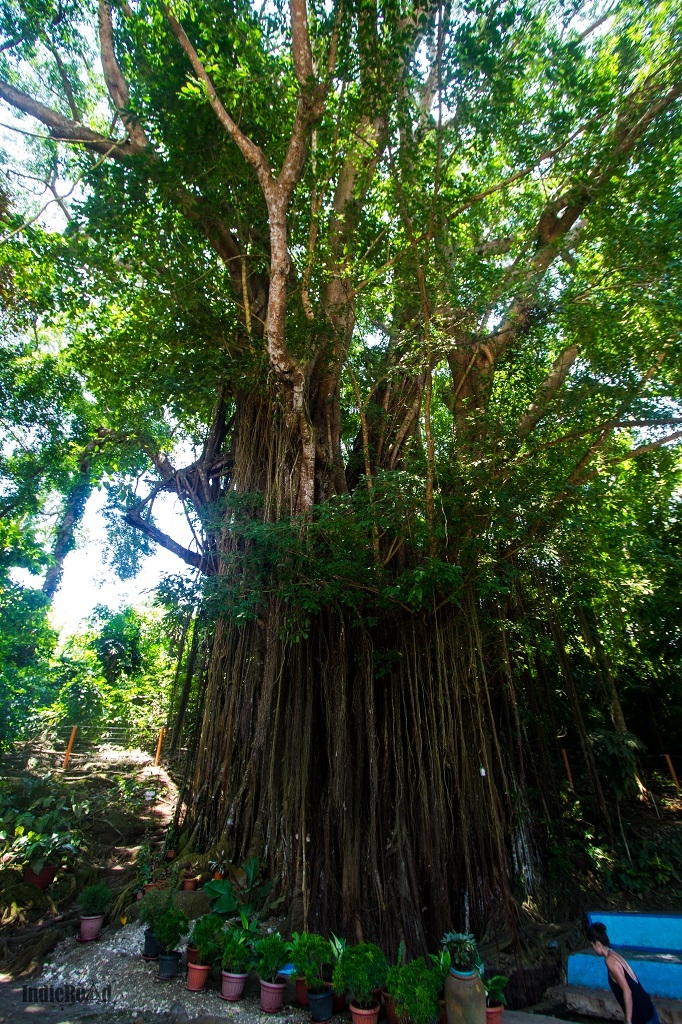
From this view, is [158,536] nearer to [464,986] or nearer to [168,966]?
[168,966]

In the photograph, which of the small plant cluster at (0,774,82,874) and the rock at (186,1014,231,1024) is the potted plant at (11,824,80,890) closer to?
the small plant cluster at (0,774,82,874)

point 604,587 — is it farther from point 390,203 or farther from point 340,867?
point 390,203

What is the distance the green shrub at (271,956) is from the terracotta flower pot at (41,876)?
2.24 meters

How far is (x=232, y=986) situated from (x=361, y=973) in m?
0.75

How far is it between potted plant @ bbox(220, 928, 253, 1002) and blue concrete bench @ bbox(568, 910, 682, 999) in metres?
2.09

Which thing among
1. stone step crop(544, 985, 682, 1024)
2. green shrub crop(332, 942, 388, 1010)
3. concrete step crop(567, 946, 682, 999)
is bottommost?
stone step crop(544, 985, 682, 1024)

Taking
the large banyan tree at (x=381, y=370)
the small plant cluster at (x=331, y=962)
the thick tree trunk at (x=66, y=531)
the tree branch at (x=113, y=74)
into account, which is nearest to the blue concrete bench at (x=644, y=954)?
the large banyan tree at (x=381, y=370)

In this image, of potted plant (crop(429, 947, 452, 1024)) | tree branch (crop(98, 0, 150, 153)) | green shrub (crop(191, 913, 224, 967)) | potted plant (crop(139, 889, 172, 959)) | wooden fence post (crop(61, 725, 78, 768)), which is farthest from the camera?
wooden fence post (crop(61, 725, 78, 768))

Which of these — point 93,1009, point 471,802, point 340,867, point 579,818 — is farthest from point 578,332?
point 93,1009

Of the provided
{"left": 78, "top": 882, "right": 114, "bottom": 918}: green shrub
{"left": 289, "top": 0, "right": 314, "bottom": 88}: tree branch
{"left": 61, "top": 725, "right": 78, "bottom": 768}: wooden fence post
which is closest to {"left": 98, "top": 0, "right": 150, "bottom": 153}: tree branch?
{"left": 289, "top": 0, "right": 314, "bottom": 88}: tree branch

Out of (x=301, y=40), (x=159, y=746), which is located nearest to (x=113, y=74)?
(x=301, y=40)

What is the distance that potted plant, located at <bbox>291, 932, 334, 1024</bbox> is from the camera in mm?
2824

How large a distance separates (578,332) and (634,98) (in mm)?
1821

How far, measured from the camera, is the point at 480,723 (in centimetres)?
424
